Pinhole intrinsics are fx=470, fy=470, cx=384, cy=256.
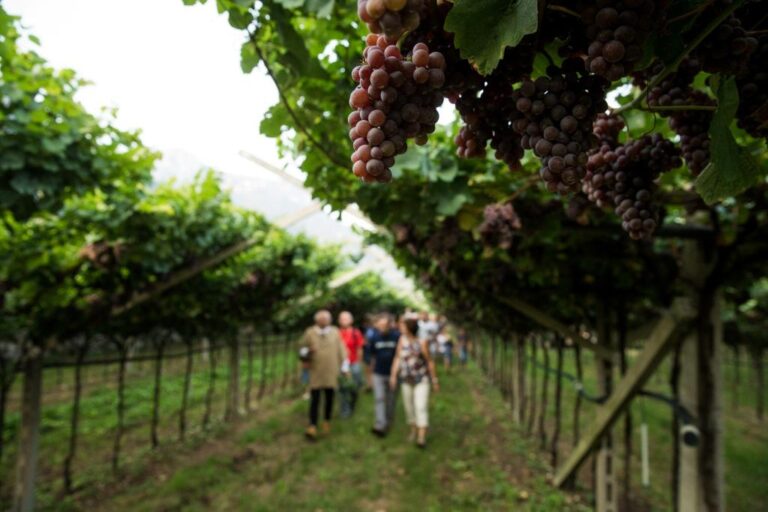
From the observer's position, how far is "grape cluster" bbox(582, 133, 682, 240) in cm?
97

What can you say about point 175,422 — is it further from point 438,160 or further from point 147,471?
point 438,160

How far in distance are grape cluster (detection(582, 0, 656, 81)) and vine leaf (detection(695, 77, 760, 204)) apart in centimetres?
21

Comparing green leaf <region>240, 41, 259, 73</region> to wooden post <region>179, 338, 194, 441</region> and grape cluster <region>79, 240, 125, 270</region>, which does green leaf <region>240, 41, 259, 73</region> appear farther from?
wooden post <region>179, 338, 194, 441</region>

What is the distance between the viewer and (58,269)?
191 inches

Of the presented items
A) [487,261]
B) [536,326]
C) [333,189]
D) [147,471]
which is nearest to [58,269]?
[147,471]

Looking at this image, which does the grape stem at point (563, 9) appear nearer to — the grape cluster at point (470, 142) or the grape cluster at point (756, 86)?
the grape cluster at point (470, 142)

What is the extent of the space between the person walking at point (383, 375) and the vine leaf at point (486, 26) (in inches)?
309

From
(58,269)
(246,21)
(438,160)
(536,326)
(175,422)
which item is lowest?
(175,422)

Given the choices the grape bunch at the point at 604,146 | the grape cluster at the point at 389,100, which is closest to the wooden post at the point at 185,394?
the grape bunch at the point at 604,146

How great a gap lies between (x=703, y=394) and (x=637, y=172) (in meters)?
3.10

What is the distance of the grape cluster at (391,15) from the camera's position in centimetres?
50

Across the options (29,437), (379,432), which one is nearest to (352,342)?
(379,432)

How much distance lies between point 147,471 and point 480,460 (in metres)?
4.64

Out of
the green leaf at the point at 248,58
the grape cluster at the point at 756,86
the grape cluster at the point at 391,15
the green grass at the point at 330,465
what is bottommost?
the green grass at the point at 330,465
